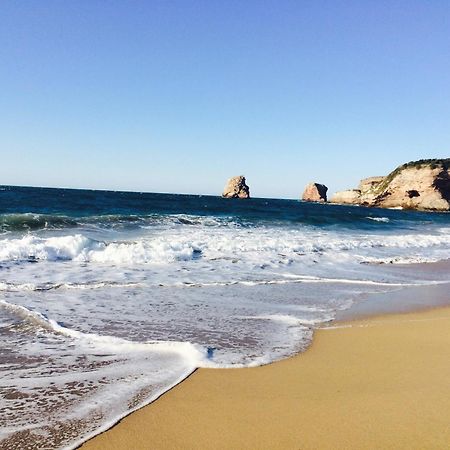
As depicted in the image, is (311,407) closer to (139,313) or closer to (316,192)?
(139,313)

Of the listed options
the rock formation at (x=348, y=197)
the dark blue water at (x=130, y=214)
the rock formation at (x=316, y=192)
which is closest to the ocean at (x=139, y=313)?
the dark blue water at (x=130, y=214)

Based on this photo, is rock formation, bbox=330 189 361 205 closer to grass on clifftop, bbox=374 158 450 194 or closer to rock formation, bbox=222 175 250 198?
grass on clifftop, bbox=374 158 450 194

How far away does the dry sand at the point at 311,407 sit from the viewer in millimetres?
2717

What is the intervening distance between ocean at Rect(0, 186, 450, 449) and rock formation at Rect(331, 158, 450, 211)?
6060 cm

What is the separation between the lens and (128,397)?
335 cm

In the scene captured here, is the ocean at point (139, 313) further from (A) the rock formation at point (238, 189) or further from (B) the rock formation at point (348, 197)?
(A) the rock formation at point (238, 189)

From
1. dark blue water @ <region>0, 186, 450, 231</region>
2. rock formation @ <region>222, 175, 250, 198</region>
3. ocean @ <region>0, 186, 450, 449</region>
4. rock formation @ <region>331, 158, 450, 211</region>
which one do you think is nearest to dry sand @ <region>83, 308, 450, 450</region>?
ocean @ <region>0, 186, 450, 449</region>

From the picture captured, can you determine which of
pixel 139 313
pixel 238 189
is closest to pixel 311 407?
pixel 139 313

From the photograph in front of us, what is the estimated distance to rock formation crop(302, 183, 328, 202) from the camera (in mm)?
116938

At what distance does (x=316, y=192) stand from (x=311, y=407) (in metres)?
118

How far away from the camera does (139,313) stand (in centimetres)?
605

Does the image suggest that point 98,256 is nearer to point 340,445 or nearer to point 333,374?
point 333,374

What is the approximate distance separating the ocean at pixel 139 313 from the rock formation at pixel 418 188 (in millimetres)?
60604

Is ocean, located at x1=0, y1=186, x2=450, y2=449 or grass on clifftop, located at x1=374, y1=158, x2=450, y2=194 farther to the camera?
grass on clifftop, located at x1=374, y1=158, x2=450, y2=194
